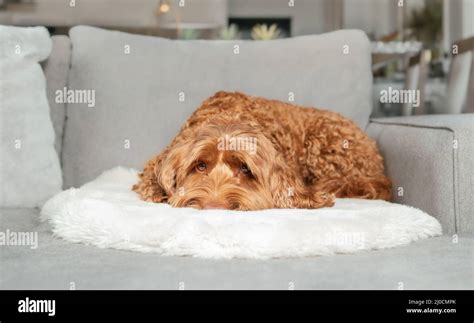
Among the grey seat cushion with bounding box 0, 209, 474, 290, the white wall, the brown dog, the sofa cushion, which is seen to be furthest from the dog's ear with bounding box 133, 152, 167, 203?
the white wall

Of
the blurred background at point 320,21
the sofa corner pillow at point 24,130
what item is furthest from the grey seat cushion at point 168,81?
the blurred background at point 320,21

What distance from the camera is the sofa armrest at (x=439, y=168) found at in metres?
2.39

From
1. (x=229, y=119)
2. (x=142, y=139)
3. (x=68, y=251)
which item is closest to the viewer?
(x=68, y=251)

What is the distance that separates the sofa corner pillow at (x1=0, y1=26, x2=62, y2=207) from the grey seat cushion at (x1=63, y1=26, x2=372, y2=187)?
0.77ft

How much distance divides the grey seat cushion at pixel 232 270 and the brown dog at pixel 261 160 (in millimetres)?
534

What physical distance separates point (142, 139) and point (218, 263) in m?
1.47

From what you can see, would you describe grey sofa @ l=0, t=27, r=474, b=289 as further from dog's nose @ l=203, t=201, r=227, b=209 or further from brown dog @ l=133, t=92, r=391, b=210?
dog's nose @ l=203, t=201, r=227, b=209

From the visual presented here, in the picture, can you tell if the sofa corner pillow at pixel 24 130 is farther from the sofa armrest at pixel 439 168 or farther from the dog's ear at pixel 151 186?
the sofa armrest at pixel 439 168

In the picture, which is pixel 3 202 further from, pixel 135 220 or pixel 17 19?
pixel 17 19

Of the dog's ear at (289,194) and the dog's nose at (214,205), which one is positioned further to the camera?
the dog's ear at (289,194)

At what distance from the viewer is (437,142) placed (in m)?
2.50

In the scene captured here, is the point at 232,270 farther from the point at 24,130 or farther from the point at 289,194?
the point at 24,130
